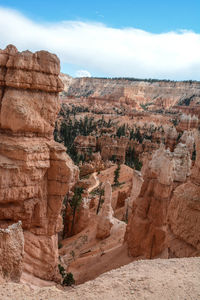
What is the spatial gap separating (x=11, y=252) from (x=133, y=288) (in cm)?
232

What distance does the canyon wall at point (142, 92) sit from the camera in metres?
109

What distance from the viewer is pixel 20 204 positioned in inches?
309

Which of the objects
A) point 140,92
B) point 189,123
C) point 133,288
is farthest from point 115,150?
point 140,92

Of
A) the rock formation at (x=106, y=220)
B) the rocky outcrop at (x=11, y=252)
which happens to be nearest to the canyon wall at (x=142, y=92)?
the rock formation at (x=106, y=220)

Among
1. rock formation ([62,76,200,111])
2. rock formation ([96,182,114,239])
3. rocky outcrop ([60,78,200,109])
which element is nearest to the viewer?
rock formation ([96,182,114,239])

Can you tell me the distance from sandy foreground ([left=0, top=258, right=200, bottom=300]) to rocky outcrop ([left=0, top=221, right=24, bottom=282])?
0.70 metres

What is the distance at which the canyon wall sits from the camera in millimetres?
108750

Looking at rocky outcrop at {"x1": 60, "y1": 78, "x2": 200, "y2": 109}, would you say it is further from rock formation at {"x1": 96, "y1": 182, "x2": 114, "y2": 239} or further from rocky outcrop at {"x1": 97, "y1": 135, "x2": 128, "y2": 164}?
rock formation at {"x1": 96, "y1": 182, "x2": 114, "y2": 239}

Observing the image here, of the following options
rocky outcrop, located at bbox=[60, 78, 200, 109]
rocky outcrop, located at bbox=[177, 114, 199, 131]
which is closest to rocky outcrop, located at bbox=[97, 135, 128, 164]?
rocky outcrop, located at bbox=[177, 114, 199, 131]

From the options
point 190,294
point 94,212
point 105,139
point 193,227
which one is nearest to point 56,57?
point 193,227

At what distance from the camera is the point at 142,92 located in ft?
419

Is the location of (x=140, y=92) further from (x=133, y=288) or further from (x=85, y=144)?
(x=133, y=288)

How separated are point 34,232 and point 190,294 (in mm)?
5559

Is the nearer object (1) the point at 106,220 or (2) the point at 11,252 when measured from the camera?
(2) the point at 11,252
